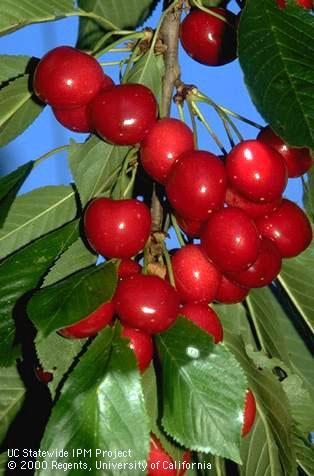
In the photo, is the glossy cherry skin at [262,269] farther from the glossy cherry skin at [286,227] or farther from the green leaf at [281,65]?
the green leaf at [281,65]

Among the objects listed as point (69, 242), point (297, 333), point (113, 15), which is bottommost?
point (297, 333)

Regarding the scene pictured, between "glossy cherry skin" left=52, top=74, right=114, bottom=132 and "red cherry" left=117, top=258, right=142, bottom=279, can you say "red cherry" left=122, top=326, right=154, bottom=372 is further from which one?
"glossy cherry skin" left=52, top=74, right=114, bottom=132

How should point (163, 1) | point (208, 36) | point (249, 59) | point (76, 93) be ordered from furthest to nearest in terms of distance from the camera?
point (163, 1), point (208, 36), point (76, 93), point (249, 59)

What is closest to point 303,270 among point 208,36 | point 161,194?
point 161,194

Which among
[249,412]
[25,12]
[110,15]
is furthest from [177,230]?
[110,15]

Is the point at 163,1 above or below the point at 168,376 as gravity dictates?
above

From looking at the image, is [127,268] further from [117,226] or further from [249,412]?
[249,412]

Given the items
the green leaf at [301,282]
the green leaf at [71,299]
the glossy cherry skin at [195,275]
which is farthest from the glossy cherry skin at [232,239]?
the green leaf at [301,282]

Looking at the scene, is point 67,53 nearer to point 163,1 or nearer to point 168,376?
point 163,1
